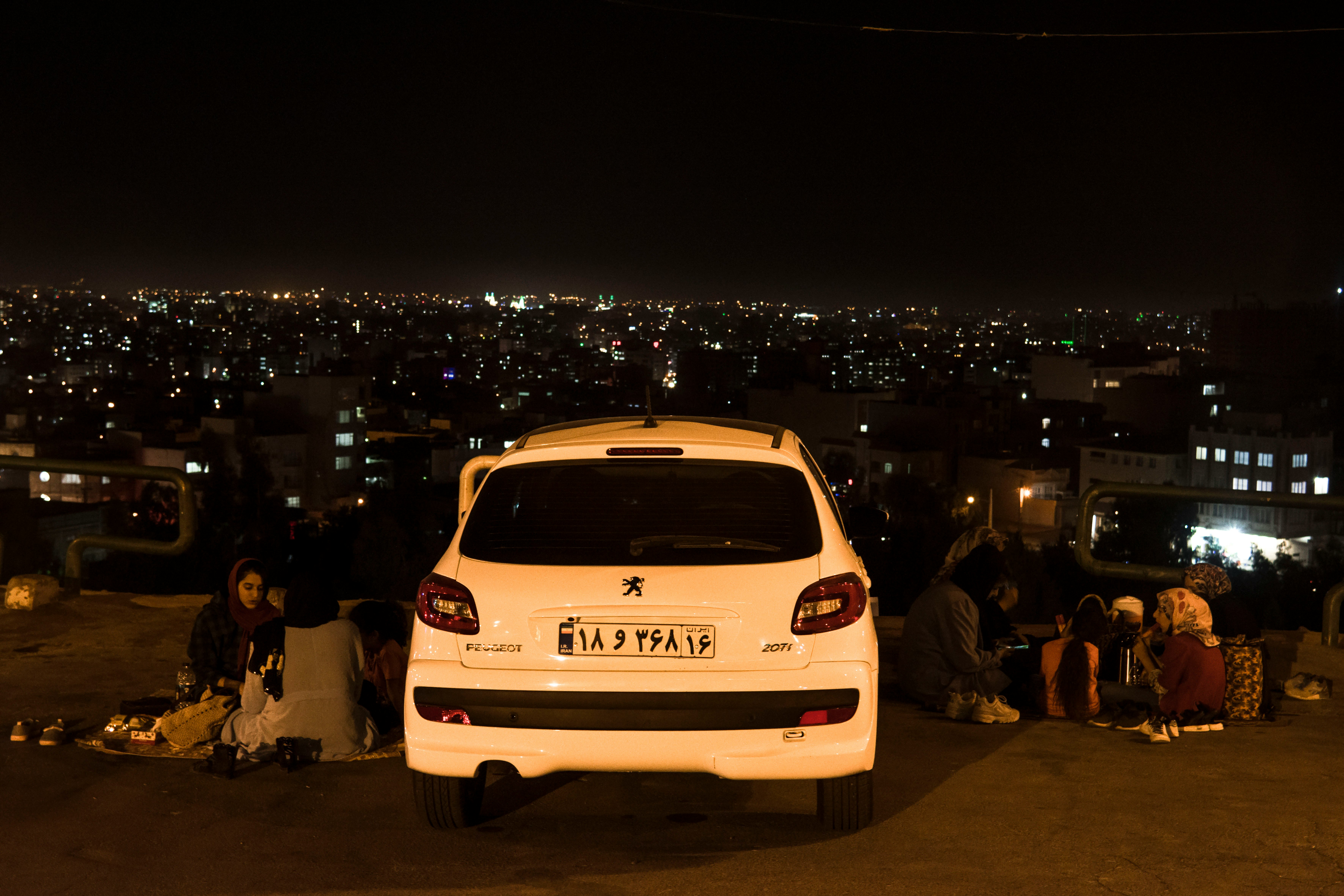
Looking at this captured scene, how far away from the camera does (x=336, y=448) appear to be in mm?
76312

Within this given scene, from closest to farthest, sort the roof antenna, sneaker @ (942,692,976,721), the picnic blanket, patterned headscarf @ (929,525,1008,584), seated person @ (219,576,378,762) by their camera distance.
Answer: the roof antenna < seated person @ (219,576,378,762) < the picnic blanket < sneaker @ (942,692,976,721) < patterned headscarf @ (929,525,1008,584)

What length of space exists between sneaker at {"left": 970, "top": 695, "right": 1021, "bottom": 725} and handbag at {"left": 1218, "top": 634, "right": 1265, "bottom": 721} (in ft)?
3.75

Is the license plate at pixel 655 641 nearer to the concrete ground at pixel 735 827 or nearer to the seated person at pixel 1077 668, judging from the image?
the concrete ground at pixel 735 827

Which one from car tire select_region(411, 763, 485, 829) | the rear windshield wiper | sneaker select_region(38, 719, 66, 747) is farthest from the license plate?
sneaker select_region(38, 719, 66, 747)

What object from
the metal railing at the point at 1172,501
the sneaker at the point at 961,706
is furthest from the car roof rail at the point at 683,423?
the metal railing at the point at 1172,501

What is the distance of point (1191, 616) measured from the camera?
21.2ft

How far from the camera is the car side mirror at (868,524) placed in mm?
5816

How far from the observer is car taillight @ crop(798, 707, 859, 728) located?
4293 mm

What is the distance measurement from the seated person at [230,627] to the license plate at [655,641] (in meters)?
2.74

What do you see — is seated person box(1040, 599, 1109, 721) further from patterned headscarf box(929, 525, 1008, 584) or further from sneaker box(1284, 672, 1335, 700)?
sneaker box(1284, 672, 1335, 700)

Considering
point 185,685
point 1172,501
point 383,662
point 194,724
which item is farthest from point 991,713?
point 185,685

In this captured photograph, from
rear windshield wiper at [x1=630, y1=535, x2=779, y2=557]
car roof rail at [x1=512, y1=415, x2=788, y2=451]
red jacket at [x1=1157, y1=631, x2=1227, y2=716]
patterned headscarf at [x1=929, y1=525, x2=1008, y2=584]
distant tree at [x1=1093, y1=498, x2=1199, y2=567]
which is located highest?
car roof rail at [x1=512, y1=415, x2=788, y2=451]

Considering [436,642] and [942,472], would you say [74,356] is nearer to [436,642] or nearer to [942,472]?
[942,472]

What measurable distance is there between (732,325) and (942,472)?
81712mm
